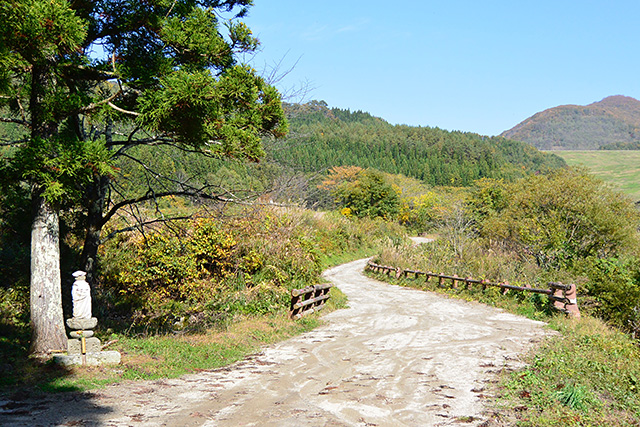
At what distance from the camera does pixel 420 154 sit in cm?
12750

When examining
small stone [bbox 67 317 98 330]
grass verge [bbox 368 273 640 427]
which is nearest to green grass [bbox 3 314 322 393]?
small stone [bbox 67 317 98 330]

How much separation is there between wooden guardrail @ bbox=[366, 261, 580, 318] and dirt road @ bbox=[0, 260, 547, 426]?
1.36 m

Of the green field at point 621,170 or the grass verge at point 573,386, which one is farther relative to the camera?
the green field at point 621,170

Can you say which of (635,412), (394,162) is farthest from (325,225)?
(394,162)

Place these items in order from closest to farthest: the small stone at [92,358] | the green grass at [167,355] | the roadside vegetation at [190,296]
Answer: the green grass at [167,355] → the small stone at [92,358] → the roadside vegetation at [190,296]

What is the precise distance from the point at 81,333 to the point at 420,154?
126783 mm

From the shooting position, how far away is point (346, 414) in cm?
502

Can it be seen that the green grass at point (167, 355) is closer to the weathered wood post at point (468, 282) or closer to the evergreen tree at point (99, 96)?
the evergreen tree at point (99, 96)

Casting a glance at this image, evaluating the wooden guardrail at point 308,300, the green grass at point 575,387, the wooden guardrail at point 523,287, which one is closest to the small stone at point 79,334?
the wooden guardrail at point 308,300

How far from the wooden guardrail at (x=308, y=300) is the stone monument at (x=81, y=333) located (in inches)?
211

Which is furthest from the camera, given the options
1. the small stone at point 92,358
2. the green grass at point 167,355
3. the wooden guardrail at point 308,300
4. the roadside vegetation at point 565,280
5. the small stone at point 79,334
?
the wooden guardrail at point 308,300

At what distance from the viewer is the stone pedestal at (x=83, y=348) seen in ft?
21.3

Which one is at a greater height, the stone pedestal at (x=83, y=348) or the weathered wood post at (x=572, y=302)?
the stone pedestal at (x=83, y=348)

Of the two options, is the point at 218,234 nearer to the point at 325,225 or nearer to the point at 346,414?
the point at 346,414
